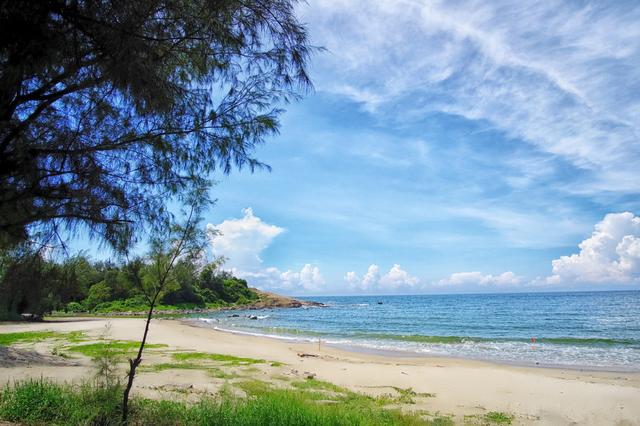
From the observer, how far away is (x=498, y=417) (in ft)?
29.8

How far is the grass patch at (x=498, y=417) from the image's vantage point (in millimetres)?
8750

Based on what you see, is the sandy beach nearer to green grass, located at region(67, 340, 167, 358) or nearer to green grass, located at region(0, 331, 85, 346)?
green grass, located at region(67, 340, 167, 358)

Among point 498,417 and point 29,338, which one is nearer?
point 498,417

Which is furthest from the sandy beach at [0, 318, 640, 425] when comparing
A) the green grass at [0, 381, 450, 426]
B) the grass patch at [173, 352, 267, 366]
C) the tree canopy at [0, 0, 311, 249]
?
the tree canopy at [0, 0, 311, 249]

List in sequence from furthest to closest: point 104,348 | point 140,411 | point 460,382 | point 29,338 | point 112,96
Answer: point 29,338 → point 104,348 → point 460,382 → point 140,411 → point 112,96

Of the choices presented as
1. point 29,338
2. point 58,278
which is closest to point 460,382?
point 58,278

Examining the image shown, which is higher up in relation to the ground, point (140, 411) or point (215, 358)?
point (140, 411)

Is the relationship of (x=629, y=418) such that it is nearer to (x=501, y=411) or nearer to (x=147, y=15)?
(x=501, y=411)

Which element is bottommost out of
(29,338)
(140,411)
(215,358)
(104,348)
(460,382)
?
(460,382)

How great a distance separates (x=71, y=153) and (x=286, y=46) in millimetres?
2282

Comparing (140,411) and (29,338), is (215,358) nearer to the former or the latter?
(29,338)

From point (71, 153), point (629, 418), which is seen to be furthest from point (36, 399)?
point (629, 418)

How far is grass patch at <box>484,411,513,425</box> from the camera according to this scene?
8.75 metres

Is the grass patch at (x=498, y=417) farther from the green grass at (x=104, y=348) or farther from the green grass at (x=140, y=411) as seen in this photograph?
the green grass at (x=104, y=348)
